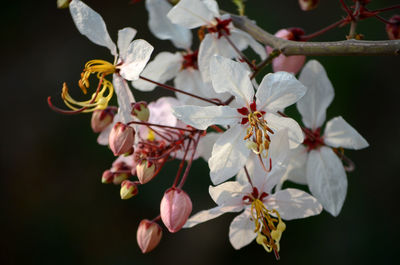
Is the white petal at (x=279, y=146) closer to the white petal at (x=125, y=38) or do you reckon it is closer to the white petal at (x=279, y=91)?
the white petal at (x=279, y=91)

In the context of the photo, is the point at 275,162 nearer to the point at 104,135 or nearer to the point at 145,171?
the point at 145,171

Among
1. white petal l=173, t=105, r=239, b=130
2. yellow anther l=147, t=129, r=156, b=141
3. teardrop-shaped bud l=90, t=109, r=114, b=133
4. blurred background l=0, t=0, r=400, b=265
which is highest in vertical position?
teardrop-shaped bud l=90, t=109, r=114, b=133

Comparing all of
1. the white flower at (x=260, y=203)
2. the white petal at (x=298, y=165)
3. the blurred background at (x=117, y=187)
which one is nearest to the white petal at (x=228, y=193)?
the white flower at (x=260, y=203)

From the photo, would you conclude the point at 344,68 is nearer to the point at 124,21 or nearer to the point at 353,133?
the point at 124,21

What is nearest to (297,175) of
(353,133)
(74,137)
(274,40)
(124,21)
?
(353,133)

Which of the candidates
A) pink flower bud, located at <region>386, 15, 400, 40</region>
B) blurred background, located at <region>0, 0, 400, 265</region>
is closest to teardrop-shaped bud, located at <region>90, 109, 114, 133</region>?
pink flower bud, located at <region>386, 15, 400, 40</region>

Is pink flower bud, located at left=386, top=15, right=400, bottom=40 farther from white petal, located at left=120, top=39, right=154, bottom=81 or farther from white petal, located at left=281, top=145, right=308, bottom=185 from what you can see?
white petal, located at left=120, top=39, right=154, bottom=81

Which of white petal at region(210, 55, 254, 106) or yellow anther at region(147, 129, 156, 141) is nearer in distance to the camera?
white petal at region(210, 55, 254, 106)
